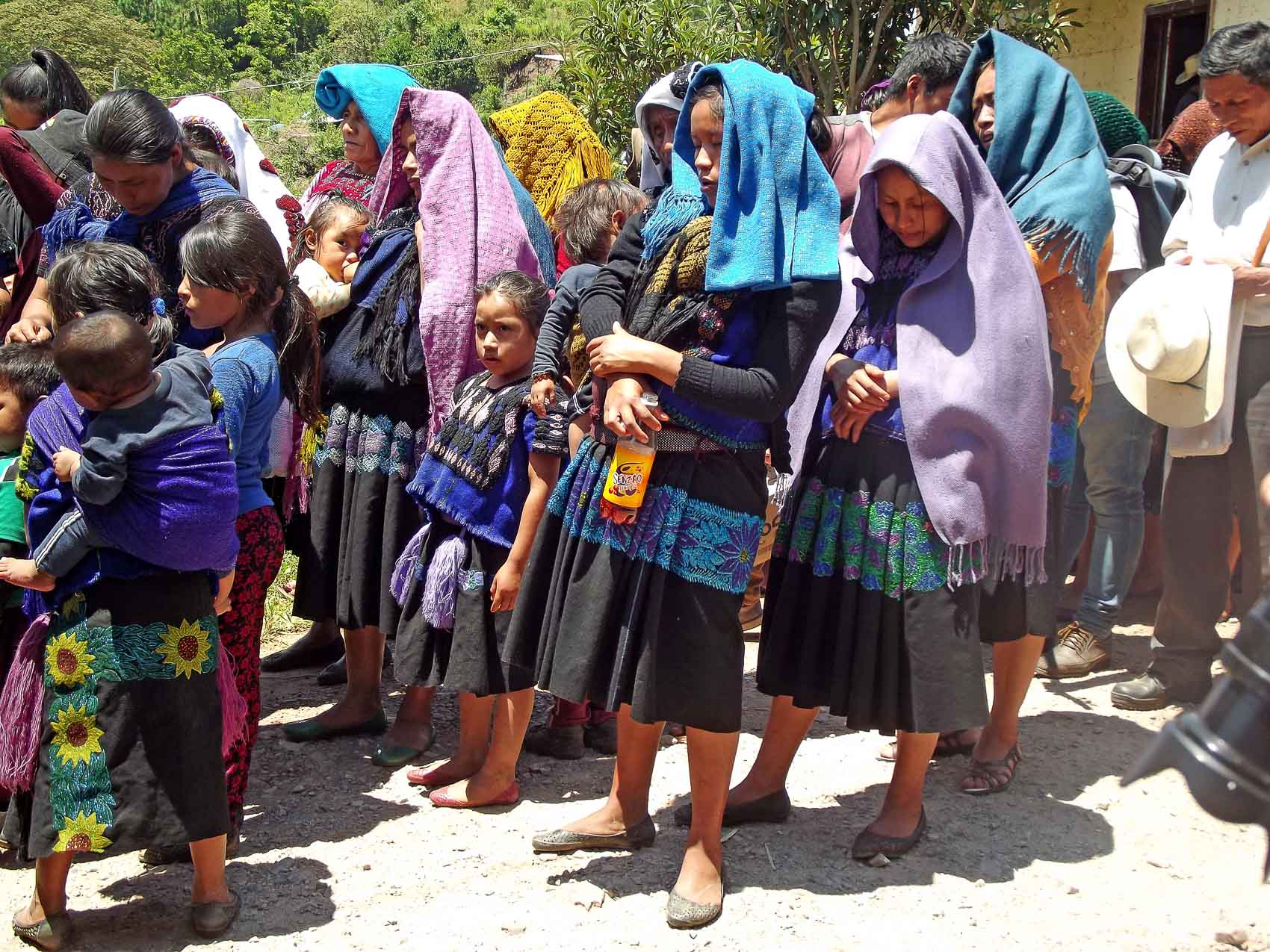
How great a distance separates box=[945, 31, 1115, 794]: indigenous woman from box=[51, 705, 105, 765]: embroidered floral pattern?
2307mm

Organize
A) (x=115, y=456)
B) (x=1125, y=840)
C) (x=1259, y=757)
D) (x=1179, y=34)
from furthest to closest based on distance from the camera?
(x=1179, y=34), (x=1125, y=840), (x=115, y=456), (x=1259, y=757)

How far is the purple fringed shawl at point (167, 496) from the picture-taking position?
107 inches

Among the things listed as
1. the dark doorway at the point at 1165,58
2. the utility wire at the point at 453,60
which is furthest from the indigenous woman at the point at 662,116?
the utility wire at the point at 453,60

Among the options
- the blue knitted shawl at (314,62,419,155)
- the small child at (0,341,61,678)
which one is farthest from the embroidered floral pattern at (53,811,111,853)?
the blue knitted shawl at (314,62,419,155)

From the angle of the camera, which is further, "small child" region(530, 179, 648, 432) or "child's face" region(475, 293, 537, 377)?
"child's face" region(475, 293, 537, 377)

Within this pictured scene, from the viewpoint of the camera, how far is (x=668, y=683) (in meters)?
3.01

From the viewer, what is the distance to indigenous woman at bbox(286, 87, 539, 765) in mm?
3832

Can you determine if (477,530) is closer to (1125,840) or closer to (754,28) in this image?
(1125,840)

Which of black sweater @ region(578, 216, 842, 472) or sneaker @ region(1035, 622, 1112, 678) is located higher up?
black sweater @ region(578, 216, 842, 472)

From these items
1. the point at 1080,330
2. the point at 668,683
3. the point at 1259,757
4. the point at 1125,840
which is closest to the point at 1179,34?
the point at 1080,330

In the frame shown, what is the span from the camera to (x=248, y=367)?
3.18 meters

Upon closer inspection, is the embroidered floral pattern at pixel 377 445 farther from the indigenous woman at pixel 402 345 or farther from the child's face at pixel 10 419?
the child's face at pixel 10 419

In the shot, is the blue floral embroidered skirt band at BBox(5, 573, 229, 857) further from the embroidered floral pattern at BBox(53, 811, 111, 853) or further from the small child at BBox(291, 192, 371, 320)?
the small child at BBox(291, 192, 371, 320)

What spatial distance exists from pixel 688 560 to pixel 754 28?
20.3ft
